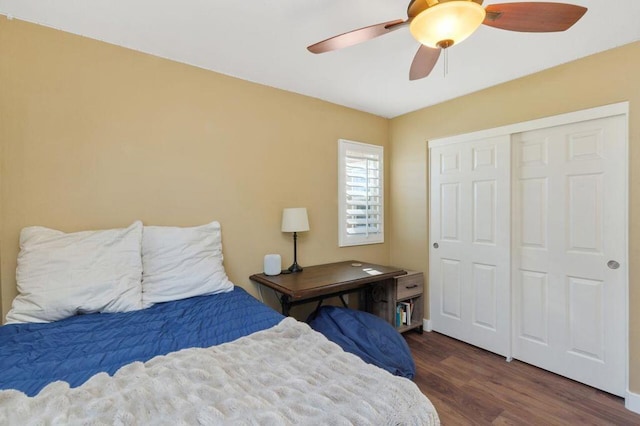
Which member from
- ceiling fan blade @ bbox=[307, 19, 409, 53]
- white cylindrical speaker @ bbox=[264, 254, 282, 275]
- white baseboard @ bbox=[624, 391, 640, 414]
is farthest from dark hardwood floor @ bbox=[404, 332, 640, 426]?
ceiling fan blade @ bbox=[307, 19, 409, 53]

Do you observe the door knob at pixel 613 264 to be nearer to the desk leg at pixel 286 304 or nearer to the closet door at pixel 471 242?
the closet door at pixel 471 242

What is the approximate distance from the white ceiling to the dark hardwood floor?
97.6 inches

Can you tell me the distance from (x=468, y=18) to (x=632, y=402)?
8.72 feet

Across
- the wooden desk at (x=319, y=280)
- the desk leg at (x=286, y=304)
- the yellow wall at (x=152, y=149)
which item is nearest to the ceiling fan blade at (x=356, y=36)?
the yellow wall at (x=152, y=149)

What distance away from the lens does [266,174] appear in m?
2.73

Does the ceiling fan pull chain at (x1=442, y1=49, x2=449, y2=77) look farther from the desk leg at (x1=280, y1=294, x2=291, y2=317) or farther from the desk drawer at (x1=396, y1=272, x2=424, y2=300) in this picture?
the desk leg at (x1=280, y1=294, x2=291, y2=317)

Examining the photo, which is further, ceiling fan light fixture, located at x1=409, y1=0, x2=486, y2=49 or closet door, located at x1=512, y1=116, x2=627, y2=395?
closet door, located at x1=512, y1=116, x2=627, y2=395

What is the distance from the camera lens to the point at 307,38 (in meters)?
1.98

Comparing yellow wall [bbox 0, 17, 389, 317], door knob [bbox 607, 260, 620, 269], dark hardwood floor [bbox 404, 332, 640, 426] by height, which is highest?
yellow wall [bbox 0, 17, 389, 317]

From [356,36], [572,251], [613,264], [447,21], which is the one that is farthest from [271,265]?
[613,264]

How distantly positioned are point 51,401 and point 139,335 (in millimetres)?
546

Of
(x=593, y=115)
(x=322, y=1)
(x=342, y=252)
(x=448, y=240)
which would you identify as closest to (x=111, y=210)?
(x=322, y=1)

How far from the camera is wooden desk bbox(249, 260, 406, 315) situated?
221 cm

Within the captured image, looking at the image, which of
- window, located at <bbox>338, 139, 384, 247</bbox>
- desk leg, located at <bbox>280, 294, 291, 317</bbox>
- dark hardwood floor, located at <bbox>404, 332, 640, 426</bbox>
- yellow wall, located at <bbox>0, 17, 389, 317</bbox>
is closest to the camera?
yellow wall, located at <bbox>0, 17, 389, 317</bbox>
